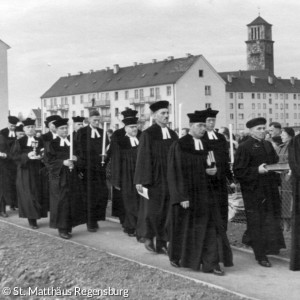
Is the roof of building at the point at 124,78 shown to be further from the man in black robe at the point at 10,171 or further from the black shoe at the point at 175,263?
the black shoe at the point at 175,263

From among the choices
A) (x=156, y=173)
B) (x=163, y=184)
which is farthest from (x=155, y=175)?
(x=163, y=184)

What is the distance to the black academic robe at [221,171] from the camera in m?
9.28

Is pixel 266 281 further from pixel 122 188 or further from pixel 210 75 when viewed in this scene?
pixel 210 75

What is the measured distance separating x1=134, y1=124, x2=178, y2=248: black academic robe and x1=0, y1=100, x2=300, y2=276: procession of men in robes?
0.6 inches

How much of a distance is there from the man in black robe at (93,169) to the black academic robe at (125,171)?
0.55 meters

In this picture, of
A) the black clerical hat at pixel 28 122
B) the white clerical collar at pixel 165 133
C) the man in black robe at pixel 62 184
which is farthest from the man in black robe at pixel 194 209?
the black clerical hat at pixel 28 122

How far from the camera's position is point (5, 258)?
9.97 metres

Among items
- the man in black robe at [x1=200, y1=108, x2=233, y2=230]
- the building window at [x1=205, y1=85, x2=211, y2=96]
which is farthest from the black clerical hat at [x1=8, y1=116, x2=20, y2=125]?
the building window at [x1=205, y1=85, x2=211, y2=96]

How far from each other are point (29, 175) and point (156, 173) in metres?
4.16

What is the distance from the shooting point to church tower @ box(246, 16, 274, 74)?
141 meters

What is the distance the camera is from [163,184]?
10031mm

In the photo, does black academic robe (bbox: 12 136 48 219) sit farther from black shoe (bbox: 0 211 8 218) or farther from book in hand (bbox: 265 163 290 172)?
book in hand (bbox: 265 163 290 172)

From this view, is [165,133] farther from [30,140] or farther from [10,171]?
[10,171]

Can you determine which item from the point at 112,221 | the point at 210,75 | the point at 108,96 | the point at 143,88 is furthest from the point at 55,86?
the point at 112,221
